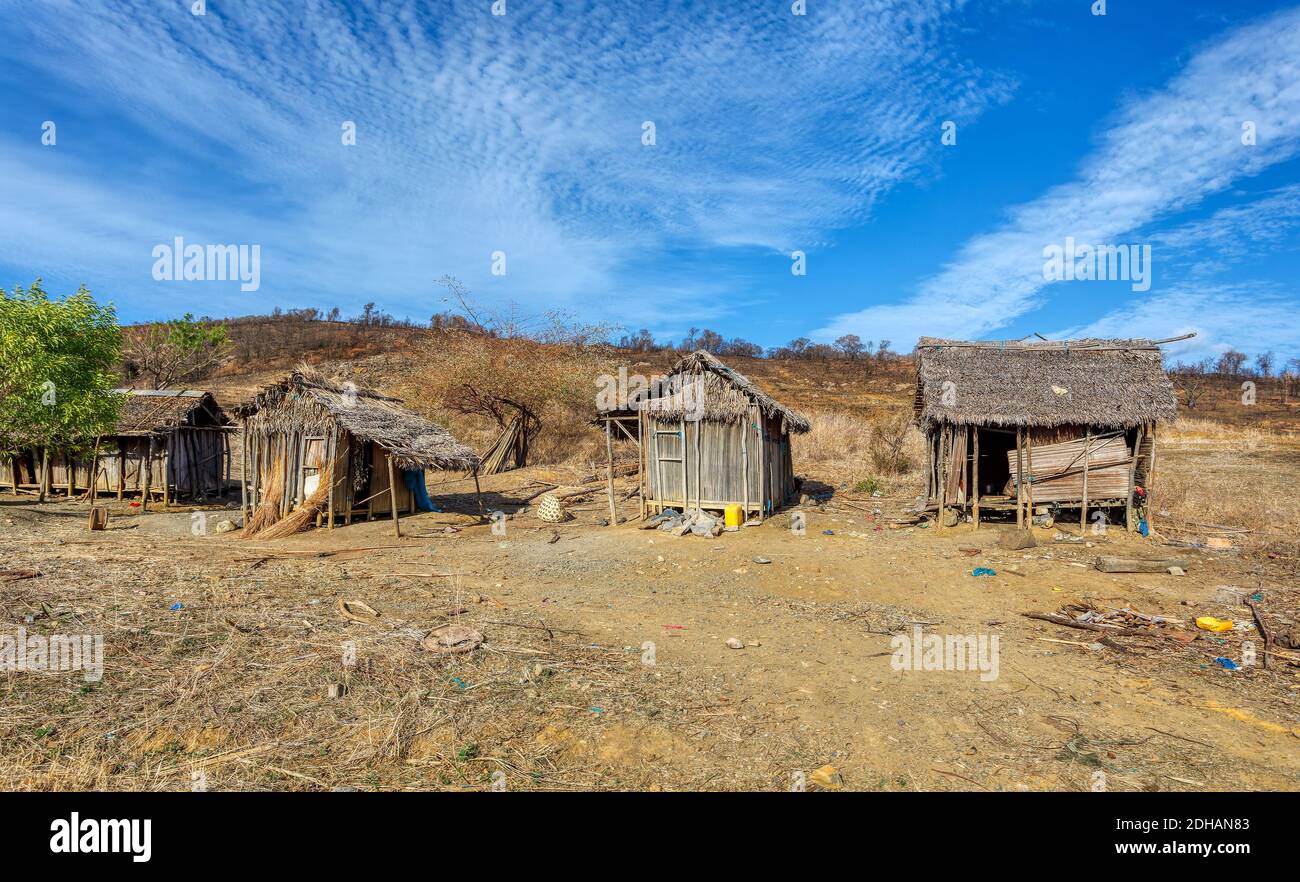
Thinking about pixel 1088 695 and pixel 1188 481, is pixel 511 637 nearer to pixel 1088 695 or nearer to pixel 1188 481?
pixel 1088 695

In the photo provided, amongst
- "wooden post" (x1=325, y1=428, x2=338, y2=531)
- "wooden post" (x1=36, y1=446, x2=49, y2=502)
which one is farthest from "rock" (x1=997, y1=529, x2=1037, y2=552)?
"wooden post" (x1=36, y1=446, x2=49, y2=502)

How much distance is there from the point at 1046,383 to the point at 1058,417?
3.30 ft

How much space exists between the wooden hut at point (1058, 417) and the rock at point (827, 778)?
1084cm

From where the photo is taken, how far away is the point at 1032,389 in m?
14.7

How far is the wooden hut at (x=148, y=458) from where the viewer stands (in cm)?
2069

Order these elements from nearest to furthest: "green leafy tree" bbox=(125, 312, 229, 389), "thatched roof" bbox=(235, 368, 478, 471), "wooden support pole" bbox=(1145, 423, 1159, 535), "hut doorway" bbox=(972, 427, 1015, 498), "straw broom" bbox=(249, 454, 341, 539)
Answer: "wooden support pole" bbox=(1145, 423, 1159, 535) → "straw broom" bbox=(249, 454, 341, 539) → "thatched roof" bbox=(235, 368, 478, 471) → "hut doorway" bbox=(972, 427, 1015, 498) → "green leafy tree" bbox=(125, 312, 229, 389)

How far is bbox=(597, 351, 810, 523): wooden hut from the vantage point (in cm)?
1577

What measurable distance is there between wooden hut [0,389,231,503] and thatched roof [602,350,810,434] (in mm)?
15492

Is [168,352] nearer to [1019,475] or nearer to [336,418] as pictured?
[336,418]

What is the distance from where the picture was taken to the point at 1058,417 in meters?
14.2

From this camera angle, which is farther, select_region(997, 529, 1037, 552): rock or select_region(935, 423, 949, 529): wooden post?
select_region(935, 423, 949, 529): wooden post

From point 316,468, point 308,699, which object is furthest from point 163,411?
point 308,699

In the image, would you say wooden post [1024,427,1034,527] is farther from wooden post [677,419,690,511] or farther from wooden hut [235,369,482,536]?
wooden hut [235,369,482,536]

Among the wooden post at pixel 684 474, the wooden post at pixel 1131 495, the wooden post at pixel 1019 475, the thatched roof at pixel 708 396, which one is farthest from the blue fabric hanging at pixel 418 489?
the wooden post at pixel 1131 495
